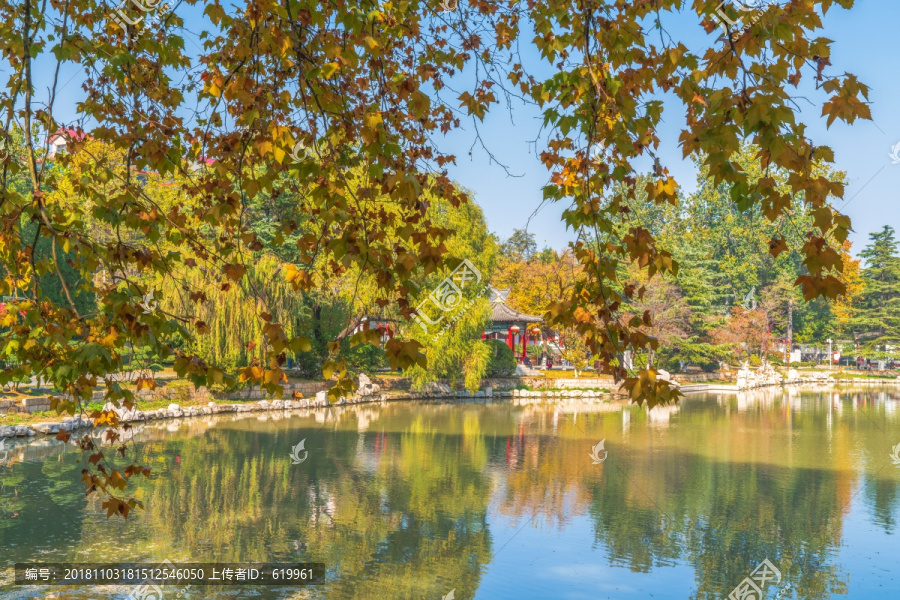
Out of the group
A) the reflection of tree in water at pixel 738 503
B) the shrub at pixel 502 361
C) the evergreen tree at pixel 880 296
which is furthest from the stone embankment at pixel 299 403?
the evergreen tree at pixel 880 296

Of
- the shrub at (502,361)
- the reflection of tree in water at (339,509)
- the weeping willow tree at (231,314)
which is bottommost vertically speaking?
the reflection of tree in water at (339,509)

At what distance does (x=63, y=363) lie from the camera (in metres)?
2.93

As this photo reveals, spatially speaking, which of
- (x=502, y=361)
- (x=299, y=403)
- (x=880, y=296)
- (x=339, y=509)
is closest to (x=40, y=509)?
(x=339, y=509)

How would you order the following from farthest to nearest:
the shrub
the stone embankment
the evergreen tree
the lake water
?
1. the evergreen tree
2. the shrub
3. the stone embankment
4. the lake water

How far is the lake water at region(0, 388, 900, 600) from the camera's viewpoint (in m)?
5.89

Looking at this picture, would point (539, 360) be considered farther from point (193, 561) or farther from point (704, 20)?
point (704, 20)

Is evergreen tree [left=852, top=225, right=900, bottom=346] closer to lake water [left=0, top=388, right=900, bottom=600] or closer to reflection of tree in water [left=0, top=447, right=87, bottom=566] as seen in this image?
lake water [left=0, top=388, right=900, bottom=600]

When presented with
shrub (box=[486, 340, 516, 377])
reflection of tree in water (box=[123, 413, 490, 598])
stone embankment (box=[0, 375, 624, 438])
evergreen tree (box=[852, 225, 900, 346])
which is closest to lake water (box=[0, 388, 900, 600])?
reflection of tree in water (box=[123, 413, 490, 598])

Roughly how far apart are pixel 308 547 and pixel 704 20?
5350 millimetres

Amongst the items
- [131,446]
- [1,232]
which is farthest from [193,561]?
[131,446]

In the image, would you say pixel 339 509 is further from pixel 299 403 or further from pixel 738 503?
pixel 299 403

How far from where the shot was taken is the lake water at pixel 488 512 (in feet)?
19.3

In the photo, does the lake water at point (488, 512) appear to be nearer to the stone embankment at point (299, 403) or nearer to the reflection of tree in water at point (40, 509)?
the reflection of tree in water at point (40, 509)

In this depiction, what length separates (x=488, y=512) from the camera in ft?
25.6
